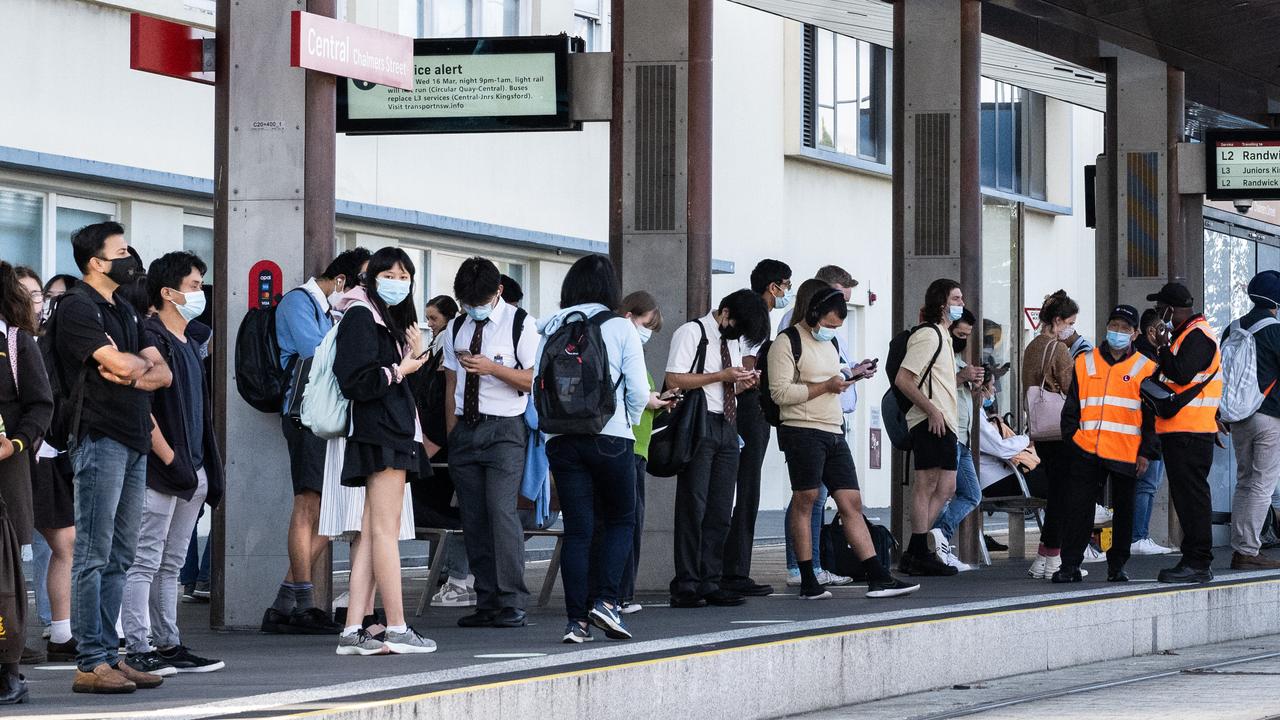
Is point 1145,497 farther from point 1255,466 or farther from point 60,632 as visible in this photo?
point 60,632

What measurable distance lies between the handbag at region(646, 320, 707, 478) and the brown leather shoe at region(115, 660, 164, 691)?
3.93 m

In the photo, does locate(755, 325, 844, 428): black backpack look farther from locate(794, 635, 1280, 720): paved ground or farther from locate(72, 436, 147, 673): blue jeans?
locate(72, 436, 147, 673): blue jeans

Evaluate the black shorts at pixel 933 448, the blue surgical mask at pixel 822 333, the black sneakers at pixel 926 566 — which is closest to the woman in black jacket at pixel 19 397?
the blue surgical mask at pixel 822 333


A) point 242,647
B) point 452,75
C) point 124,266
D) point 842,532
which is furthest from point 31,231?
point 124,266

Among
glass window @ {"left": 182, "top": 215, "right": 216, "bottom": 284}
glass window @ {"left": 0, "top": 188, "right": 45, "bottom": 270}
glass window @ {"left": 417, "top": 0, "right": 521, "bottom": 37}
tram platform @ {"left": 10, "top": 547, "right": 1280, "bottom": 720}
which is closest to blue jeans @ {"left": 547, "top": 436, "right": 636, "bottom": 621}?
tram platform @ {"left": 10, "top": 547, "right": 1280, "bottom": 720}

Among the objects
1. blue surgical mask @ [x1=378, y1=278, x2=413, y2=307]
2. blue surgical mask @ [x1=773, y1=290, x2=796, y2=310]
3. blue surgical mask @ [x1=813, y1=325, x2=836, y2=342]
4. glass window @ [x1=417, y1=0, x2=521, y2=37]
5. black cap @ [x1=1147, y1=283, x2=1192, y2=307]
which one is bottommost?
blue surgical mask @ [x1=813, y1=325, x2=836, y2=342]

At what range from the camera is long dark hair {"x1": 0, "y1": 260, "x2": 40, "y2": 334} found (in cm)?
802

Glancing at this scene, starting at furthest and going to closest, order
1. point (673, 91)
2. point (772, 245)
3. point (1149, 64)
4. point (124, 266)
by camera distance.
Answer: point (772, 245) → point (1149, 64) → point (673, 91) → point (124, 266)

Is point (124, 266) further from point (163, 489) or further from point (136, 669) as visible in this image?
point (136, 669)

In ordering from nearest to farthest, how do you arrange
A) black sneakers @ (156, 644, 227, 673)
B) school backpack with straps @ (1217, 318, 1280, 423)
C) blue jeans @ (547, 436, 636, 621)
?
black sneakers @ (156, 644, 227, 673) < blue jeans @ (547, 436, 636, 621) < school backpack with straps @ (1217, 318, 1280, 423)

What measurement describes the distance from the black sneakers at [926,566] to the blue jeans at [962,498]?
0.78 meters

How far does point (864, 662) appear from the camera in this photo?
9719mm

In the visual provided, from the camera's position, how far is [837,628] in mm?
9828

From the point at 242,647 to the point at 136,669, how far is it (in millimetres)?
1552
